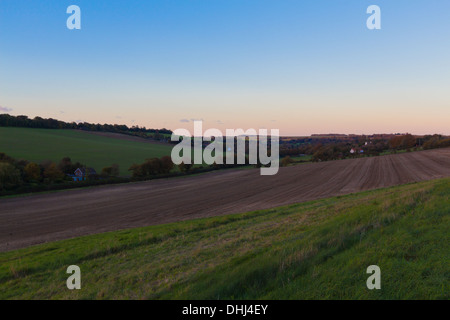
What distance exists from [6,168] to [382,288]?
52.1 m

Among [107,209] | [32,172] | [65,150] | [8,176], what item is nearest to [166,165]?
[32,172]

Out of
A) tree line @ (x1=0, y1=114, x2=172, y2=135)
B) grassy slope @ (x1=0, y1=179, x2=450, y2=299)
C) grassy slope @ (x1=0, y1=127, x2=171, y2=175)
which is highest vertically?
tree line @ (x1=0, y1=114, x2=172, y2=135)

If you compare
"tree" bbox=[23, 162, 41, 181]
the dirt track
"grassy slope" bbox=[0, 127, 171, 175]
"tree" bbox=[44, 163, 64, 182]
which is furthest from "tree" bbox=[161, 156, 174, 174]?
"tree" bbox=[23, 162, 41, 181]

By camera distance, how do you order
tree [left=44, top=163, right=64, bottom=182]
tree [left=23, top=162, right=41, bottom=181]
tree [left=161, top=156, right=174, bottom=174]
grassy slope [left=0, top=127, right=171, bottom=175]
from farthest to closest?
grassy slope [left=0, top=127, right=171, bottom=175] < tree [left=161, top=156, right=174, bottom=174] < tree [left=44, top=163, right=64, bottom=182] < tree [left=23, top=162, right=41, bottom=181]

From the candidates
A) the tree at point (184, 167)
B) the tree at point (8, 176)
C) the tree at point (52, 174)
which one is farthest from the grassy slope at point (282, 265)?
the tree at point (184, 167)

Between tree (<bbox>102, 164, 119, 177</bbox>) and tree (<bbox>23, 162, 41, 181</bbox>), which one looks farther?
tree (<bbox>102, 164, 119, 177</bbox>)

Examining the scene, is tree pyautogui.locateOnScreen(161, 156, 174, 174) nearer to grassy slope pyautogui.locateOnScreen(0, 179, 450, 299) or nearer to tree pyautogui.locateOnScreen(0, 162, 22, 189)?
tree pyautogui.locateOnScreen(0, 162, 22, 189)

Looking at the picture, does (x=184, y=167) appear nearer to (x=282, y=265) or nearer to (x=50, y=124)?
(x=282, y=265)

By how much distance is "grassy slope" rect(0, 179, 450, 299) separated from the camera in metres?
4.70

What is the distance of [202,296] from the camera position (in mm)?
4957

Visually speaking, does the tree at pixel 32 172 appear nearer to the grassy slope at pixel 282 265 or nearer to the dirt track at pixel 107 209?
the dirt track at pixel 107 209

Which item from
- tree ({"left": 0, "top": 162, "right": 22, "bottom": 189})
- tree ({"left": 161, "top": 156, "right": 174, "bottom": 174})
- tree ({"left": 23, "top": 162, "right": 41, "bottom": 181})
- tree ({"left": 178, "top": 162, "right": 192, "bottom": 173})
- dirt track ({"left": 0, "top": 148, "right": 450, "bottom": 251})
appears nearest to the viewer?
dirt track ({"left": 0, "top": 148, "right": 450, "bottom": 251})

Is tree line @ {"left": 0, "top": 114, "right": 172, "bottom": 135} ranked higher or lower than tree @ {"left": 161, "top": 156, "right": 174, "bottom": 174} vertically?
higher

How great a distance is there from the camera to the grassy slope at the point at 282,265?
15.4 feet
